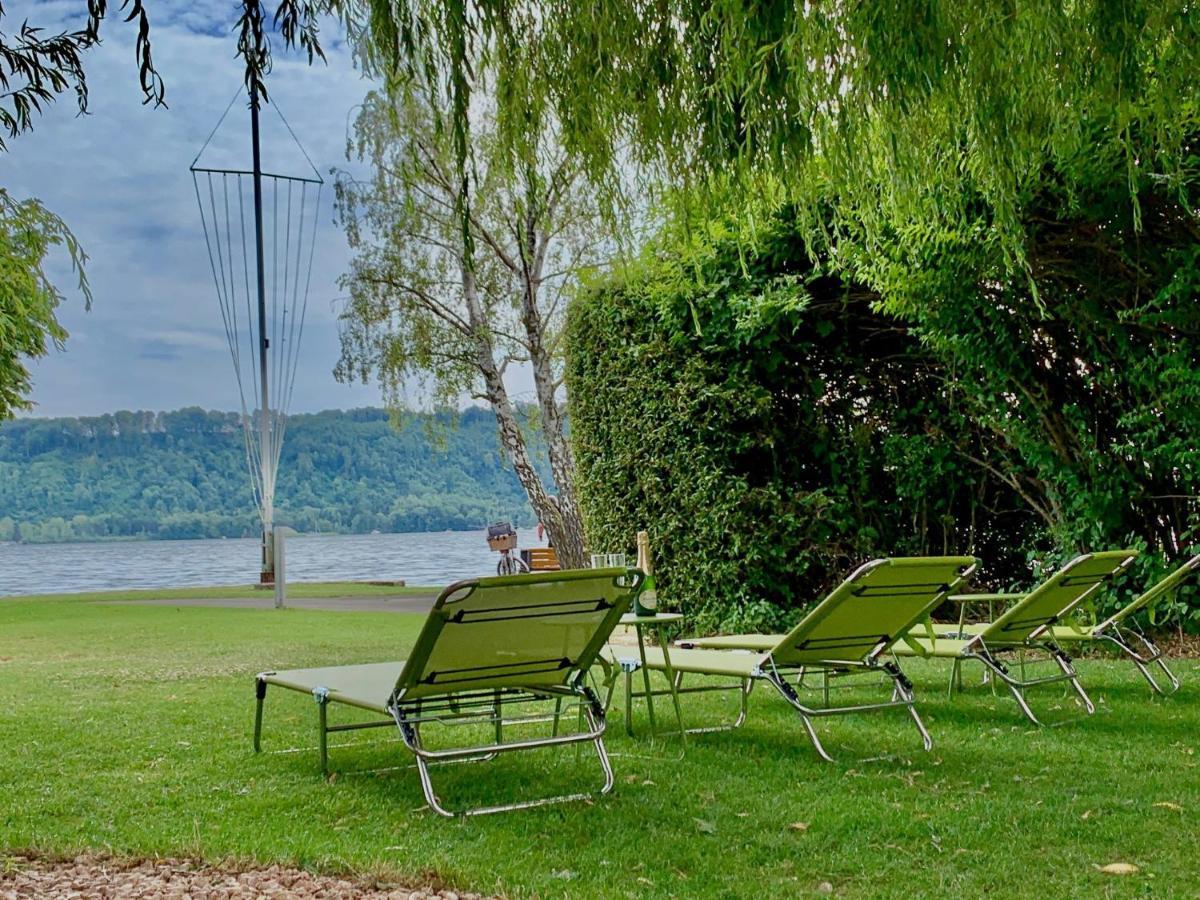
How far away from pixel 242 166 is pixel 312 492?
1579cm

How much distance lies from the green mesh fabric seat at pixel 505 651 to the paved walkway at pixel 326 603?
10069 mm

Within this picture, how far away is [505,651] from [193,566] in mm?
29585

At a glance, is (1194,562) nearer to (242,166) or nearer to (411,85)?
(411,85)

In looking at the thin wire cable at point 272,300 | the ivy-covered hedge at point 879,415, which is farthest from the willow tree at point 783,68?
the thin wire cable at point 272,300

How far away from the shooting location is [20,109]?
10.7 ft

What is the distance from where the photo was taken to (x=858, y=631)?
4438mm

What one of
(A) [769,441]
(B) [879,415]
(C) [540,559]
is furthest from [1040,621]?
(C) [540,559]

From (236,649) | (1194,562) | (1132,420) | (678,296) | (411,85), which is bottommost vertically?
(236,649)

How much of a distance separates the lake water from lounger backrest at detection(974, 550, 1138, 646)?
12.0 m

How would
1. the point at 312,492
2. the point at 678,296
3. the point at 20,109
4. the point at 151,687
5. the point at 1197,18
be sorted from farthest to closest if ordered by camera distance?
the point at 312,492, the point at 678,296, the point at 151,687, the point at 20,109, the point at 1197,18

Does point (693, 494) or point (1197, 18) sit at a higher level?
point (1197, 18)

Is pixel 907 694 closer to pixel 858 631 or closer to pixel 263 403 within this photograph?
pixel 858 631

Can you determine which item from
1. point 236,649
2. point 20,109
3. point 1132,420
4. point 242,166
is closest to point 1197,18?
point 20,109

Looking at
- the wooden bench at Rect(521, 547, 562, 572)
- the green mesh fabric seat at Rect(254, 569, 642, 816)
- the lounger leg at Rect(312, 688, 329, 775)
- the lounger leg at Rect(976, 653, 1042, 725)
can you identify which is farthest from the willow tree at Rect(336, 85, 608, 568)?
the green mesh fabric seat at Rect(254, 569, 642, 816)
